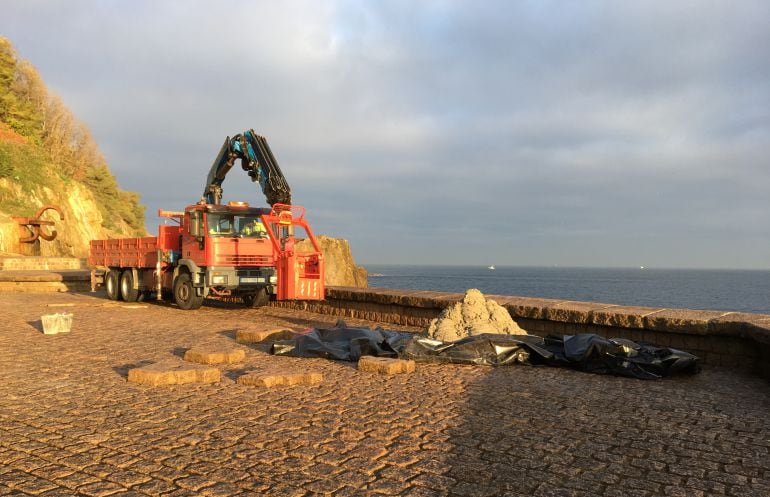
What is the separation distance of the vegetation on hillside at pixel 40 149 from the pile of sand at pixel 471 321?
3733cm

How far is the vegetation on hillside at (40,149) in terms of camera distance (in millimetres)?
39156

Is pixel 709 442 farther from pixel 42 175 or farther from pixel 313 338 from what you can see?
pixel 42 175

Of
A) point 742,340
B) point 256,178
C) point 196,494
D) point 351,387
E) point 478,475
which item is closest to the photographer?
point 196,494

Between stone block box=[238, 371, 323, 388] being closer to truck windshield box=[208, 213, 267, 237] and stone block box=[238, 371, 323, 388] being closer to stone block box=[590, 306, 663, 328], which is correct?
stone block box=[590, 306, 663, 328]

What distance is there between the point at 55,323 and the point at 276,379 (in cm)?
606

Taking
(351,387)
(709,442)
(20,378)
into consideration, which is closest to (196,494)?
(351,387)

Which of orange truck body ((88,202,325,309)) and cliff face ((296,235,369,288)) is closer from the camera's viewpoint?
orange truck body ((88,202,325,309))

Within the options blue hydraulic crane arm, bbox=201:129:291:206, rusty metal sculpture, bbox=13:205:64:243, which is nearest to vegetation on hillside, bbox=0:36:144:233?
rusty metal sculpture, bbox=13:205:64:243

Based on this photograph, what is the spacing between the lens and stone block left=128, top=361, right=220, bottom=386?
19.9 feet

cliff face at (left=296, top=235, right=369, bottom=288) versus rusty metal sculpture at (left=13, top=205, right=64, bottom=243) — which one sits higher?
rusty metal sculpture at (left=13, top=205, right=64, bottom=243)

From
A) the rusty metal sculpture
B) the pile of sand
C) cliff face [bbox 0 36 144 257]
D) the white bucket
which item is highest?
cliff face [bbox 0 36 144 257]

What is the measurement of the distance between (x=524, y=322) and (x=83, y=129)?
59427 millimetres

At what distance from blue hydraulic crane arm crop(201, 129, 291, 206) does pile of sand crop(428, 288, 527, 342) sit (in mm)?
8042

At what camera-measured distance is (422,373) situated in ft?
22.7
